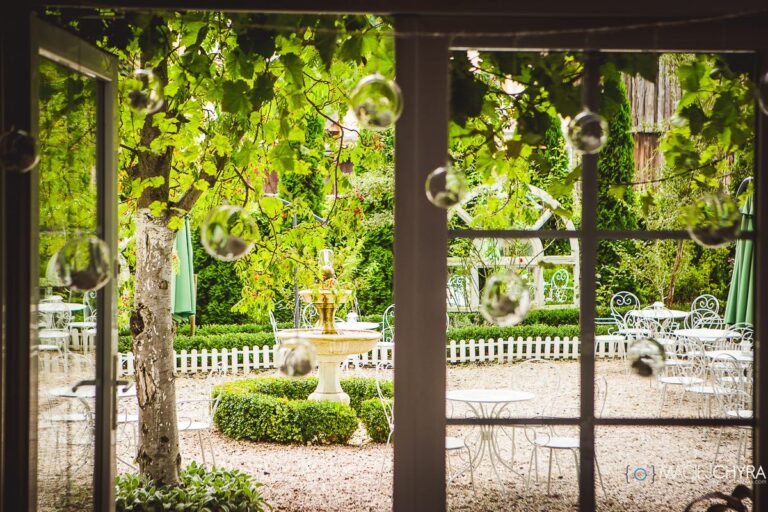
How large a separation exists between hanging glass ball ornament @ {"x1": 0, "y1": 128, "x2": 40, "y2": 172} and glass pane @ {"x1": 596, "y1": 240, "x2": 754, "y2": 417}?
1.73 m

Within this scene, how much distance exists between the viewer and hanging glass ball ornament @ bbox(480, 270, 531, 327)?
218cm

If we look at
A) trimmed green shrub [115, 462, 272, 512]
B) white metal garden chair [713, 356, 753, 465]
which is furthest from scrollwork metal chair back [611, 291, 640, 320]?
trimmed green shrub [115, 462, 272, 512]

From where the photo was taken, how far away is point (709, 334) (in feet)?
8.21

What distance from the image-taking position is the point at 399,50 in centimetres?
240

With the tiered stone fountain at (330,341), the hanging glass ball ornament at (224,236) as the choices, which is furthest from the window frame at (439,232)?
the tiered stone fountain at (330,341)

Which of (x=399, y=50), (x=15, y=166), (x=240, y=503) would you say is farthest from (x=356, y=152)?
(x=15, y=166)

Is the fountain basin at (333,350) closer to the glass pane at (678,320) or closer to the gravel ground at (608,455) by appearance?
the gravel ground at (608,455)

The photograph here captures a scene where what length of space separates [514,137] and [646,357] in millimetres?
818

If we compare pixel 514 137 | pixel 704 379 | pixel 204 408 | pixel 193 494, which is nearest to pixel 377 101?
pixel 514 137

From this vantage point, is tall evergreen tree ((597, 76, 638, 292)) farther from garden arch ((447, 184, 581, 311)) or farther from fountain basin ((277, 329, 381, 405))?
fountain basin ((277, 329, 381, 405))

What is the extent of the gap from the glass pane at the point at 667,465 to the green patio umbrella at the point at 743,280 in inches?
14.2

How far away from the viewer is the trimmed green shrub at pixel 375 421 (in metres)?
7.61

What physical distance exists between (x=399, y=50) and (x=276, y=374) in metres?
8.73

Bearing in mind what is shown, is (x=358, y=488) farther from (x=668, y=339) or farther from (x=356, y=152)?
(x=668, y=339)
